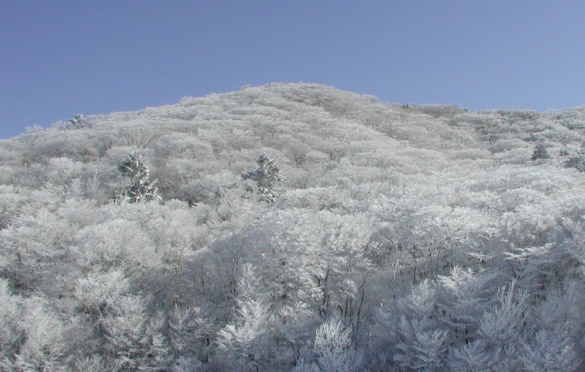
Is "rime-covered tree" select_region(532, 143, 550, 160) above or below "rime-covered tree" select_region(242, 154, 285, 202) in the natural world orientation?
above

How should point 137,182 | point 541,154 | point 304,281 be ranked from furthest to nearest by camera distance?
point 541,154 → point 137,182 → point 304,281

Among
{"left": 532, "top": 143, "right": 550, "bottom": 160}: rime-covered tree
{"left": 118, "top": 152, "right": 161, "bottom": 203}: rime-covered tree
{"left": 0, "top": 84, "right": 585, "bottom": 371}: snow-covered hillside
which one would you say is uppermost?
{"left": 532, "top": 143, "right": 550, "bottom": 160}: rime-covered tree

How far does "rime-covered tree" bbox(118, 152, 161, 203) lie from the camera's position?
4356cm

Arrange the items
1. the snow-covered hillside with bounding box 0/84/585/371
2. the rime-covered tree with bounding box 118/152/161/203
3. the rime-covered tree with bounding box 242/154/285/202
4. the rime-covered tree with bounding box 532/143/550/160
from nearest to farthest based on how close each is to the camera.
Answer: the snow-covered hillside with bounding box 0/84/585/371, the rime-covered tree with bounding box 118/152/161/203, the rime-covered tree with bounding box 242/154/285/202, the rime-covered tree with bounding box 532/143/550/160

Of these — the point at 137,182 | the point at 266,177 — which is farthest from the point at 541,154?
the point at 137,182

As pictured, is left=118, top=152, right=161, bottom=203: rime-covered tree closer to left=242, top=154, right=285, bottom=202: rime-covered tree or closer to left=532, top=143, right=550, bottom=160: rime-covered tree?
left=242, top=154, right=285, bottom=202: rime-covered tree

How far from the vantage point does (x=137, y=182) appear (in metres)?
44.3

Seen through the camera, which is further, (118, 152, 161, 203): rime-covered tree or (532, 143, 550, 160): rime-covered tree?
(532, 143, 550, 160): rime-covered tree

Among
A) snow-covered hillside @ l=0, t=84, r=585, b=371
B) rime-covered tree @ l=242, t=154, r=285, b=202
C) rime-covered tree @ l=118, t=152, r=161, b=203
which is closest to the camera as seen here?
snow-covered hillside @ l=0, t=84, r=585, b=371

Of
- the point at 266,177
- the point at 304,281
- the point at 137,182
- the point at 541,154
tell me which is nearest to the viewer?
the point at 304,281

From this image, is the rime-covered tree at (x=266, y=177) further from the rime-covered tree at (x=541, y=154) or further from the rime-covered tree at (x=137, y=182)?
the rime-covered tree at (x=541, y=154)

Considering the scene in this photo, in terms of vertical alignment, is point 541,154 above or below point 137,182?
above

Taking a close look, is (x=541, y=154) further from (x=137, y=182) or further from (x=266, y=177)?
(x=137, y=182)

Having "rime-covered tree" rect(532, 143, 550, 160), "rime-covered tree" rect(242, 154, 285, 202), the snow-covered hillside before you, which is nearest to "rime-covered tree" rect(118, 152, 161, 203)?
the snow-covered hillside
